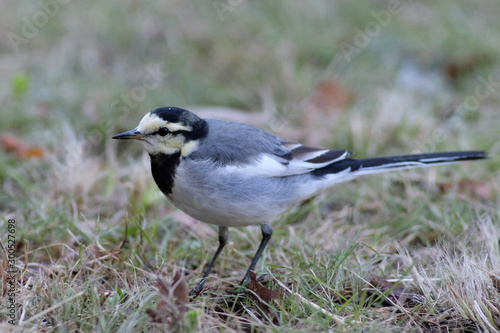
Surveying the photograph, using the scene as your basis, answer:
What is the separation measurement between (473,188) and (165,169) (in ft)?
9.71

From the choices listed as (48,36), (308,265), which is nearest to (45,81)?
(48,36)

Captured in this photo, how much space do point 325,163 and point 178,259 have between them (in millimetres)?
1331

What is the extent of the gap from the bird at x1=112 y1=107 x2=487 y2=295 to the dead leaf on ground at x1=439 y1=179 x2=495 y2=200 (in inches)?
60.5

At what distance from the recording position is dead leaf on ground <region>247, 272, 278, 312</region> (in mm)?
3369

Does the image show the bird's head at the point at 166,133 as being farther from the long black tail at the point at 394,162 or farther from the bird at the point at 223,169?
the long black tail at the point at 394,162

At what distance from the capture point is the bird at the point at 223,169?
365 cm

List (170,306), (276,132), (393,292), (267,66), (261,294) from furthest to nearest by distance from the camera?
(267,66) → (276,132) → (393,292) → (261,294) → (170,306)

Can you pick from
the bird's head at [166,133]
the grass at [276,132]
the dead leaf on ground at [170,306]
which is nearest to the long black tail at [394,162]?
the grass at [276,132]

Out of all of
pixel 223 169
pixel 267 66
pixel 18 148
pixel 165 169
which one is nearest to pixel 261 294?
pixel 223 169

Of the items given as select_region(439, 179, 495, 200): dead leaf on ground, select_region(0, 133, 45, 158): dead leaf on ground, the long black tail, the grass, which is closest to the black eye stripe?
the grass

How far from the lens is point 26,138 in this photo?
592 cm

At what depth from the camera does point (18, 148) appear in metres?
5.60

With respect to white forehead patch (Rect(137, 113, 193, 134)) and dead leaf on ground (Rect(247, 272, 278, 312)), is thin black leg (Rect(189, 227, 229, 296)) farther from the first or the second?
white forehead patch (Rect(137, 113, 193, 134))

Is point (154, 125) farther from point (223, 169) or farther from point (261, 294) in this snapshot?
point (261, 294)
